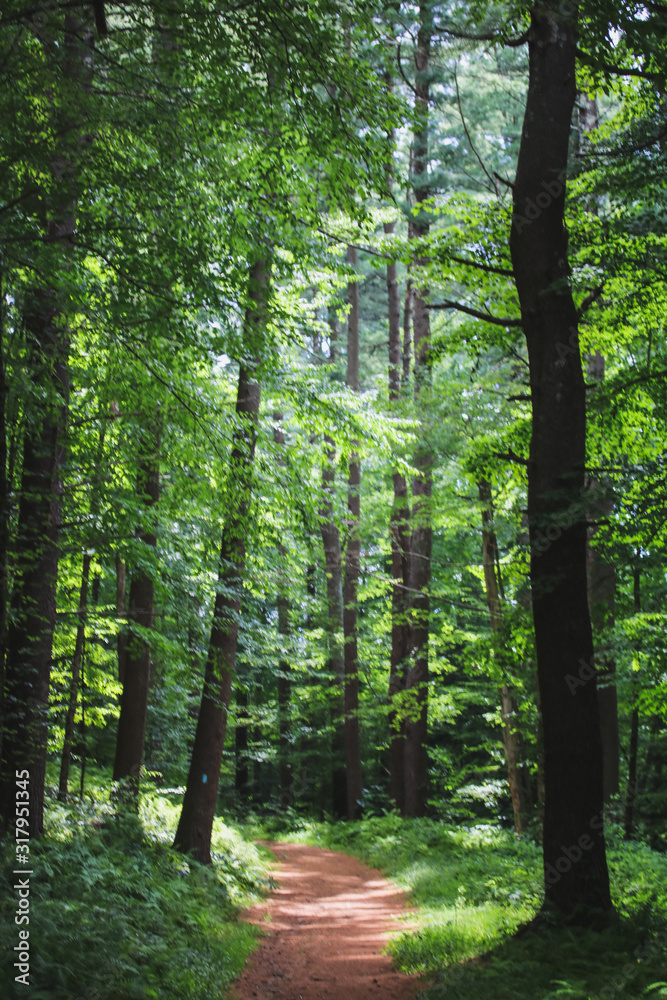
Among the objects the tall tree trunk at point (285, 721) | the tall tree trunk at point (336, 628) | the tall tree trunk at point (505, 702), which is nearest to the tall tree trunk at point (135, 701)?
the tall tree trunk at point (505, 702)

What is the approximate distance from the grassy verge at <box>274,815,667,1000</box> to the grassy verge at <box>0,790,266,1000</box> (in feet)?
6.02

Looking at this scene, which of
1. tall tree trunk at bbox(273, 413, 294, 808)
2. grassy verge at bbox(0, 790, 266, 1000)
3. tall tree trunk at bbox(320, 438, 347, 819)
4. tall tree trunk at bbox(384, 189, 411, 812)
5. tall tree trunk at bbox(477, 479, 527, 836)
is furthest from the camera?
tall tree trunk at bbox(273, 413, 294, 808)

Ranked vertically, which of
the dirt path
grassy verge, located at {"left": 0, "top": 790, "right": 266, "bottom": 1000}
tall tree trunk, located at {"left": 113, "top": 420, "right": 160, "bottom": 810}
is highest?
tall tree trunk, located at {"left": 113, "top": 420, "right": 160, "bottom": 810}

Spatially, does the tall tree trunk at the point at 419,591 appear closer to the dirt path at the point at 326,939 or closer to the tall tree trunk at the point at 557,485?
the dirt path at the point at 326,939

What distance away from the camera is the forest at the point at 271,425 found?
527cm

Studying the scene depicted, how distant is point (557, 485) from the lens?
19.7 feet

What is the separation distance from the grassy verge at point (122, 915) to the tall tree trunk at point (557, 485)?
3.03m

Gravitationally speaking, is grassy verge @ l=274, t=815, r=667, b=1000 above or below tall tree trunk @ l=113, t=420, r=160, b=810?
below

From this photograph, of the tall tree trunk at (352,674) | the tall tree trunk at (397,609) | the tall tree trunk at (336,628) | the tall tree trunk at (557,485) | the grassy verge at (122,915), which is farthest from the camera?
the tall tree trunk at (336,628)

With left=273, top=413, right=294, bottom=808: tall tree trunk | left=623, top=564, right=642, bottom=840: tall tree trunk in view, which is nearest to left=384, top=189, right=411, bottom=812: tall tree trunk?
left=273, top=413, right=294, bottom=808: tall tree trunk

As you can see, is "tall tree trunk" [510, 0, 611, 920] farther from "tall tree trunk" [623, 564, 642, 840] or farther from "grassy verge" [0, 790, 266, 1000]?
"tall tree trunk" [623, 564, 642, 840]

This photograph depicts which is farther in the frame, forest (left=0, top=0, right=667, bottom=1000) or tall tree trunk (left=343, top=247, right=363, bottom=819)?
tall tree trunk (left=343, top=247, right=363, bottom=819)

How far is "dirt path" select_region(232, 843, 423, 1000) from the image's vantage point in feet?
19.1

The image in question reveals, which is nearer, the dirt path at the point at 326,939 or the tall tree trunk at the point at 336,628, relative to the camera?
the dirt path at the point at 326,939
